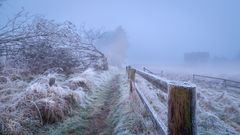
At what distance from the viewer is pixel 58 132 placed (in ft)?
15.2

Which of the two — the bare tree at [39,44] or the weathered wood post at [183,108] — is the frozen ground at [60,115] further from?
the weathered wood post at [183,108]

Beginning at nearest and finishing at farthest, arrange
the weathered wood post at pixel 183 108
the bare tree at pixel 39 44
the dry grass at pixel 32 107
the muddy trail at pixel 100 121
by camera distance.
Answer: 1. the weathered wood post at pixel 183 108
2. the dry grass at pixel 32 107
3. the muddy trail at pixel 100 121
4. the bare tree at pixel 39 44

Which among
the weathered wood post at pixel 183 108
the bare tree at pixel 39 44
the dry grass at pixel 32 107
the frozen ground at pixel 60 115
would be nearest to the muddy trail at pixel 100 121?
the frozen ground at pixel 60 115

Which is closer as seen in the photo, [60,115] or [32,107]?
[32,107]

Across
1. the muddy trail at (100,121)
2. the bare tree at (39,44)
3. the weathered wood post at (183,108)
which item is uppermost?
the bare tree at (39,44)

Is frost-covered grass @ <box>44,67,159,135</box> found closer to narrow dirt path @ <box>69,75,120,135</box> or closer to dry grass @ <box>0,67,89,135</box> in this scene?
narrow dirt path @ <box>69,75,120,135</box>

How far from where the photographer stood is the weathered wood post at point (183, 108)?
63.4 inches

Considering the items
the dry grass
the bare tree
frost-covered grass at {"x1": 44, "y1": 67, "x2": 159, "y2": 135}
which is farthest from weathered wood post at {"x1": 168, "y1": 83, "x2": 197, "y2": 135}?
the bare tree

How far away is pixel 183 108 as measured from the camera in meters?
1.65

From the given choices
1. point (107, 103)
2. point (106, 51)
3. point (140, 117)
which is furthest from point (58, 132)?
point (106, 51)

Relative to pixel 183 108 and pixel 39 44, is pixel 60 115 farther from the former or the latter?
pixel 39 44

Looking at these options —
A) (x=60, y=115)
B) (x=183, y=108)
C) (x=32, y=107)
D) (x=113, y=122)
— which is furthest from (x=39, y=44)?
(x=183, y=108)

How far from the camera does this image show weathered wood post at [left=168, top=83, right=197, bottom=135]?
1.61 m

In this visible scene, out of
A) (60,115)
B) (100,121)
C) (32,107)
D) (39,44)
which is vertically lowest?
(100,121)
